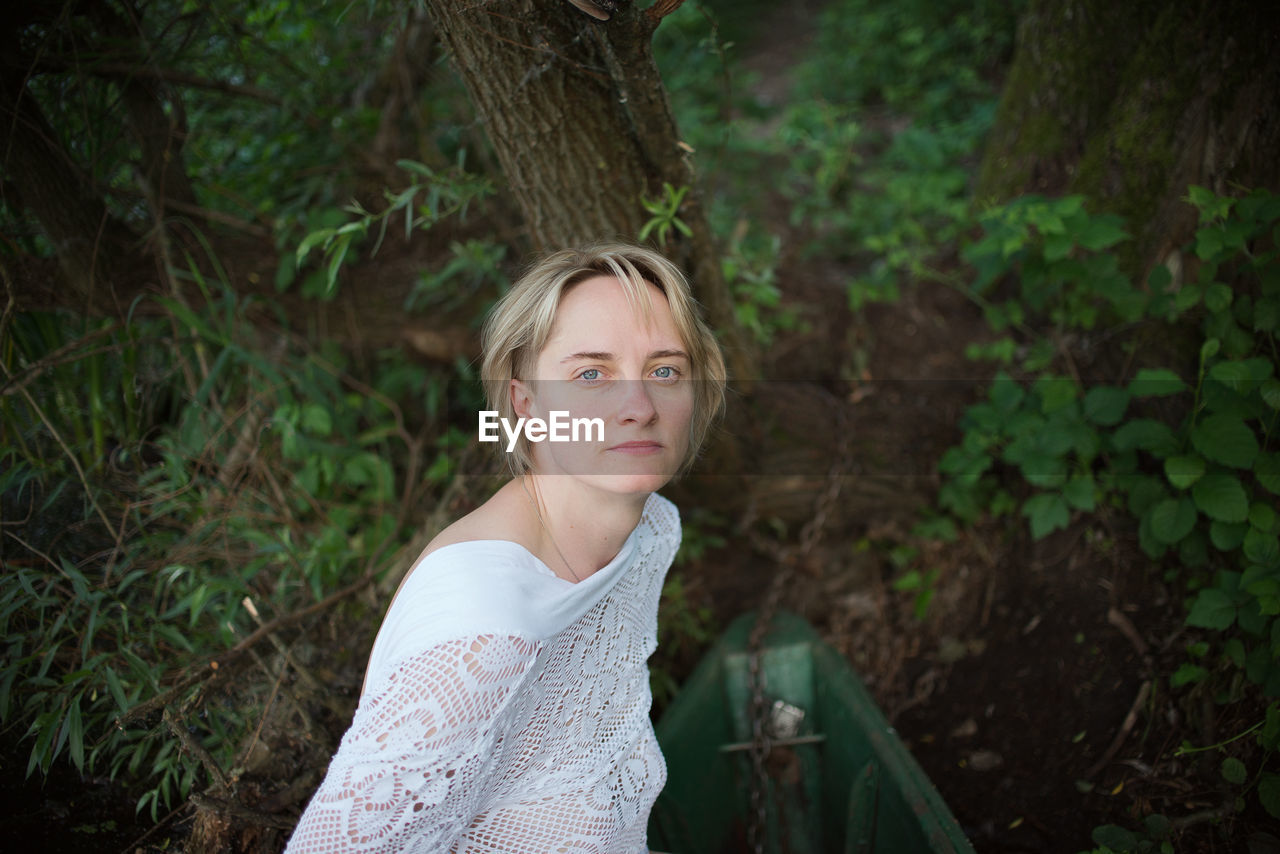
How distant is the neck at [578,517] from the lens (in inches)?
56.7

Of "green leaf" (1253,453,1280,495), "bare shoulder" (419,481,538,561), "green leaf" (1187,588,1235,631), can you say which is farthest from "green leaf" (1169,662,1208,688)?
"bare shoulder" (419,481,538,561)

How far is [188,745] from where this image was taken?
1529 mm

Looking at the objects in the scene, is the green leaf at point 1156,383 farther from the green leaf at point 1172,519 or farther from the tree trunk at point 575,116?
the tree trunk at point 575,116

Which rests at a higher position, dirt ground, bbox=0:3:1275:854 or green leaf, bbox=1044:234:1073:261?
green leaf, bbox=1044:234:1073:261

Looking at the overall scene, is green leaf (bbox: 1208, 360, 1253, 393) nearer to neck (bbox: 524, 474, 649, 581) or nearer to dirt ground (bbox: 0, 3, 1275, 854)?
dirt ground (bbox: 0, 3, 1275, 854)

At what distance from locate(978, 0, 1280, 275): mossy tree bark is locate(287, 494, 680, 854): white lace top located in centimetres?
232

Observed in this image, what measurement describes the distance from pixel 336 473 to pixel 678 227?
1.64 m

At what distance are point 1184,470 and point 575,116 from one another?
2.01 m

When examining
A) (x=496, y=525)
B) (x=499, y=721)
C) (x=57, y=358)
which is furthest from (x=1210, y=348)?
(x=57, y=358)

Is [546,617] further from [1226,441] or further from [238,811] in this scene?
[1226,441]

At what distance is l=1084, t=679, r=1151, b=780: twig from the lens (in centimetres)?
212

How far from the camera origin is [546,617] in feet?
4.14

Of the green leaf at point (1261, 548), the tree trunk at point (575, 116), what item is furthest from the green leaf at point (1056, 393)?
the tree trunk at point (575, 116)

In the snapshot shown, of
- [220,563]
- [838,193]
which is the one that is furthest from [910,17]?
[220,563]
